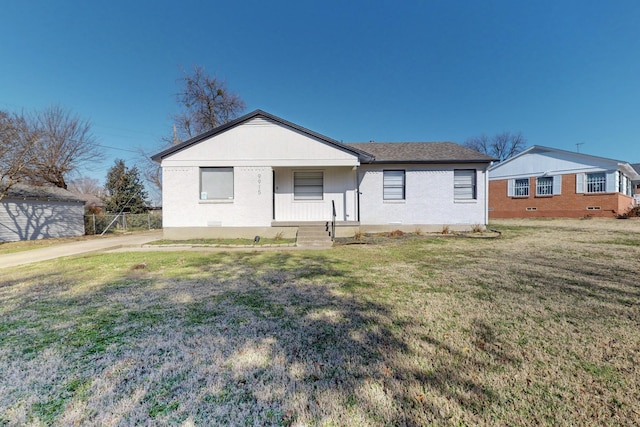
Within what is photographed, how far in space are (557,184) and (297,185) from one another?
2257cm

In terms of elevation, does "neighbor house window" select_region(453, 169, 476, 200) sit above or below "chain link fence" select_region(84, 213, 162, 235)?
above

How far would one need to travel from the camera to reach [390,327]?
3.10 meters

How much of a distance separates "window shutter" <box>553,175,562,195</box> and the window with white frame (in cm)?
176

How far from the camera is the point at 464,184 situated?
1225 cm

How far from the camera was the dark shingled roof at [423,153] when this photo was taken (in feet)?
39.1

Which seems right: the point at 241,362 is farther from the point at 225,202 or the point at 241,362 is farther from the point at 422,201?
the point at 422,201

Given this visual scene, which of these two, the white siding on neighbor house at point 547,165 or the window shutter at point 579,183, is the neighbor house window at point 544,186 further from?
the window shutter at point 579,183

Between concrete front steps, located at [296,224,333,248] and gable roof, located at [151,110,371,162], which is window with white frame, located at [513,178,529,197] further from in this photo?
concrete front steps, located at [296,224,333,248]

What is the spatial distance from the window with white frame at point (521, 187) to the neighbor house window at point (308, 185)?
20.7 m

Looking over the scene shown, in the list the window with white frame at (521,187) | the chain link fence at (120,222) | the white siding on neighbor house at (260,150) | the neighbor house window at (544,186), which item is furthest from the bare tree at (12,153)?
the neighbor house window at (544,186)

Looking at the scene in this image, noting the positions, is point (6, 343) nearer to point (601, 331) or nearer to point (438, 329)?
point (438, 329)

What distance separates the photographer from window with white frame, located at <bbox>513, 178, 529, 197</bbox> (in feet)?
76.0

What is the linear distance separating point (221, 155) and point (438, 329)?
10507mm

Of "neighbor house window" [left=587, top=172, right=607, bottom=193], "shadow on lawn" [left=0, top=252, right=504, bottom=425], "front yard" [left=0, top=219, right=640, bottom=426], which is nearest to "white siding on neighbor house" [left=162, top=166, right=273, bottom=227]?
"front yard" [left=0, top=219, right=640, bottom=426]
